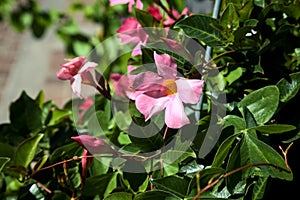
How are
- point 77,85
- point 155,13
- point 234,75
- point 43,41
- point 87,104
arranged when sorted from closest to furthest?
point 77,85 → point 234,75 → point 155,13 → point 87,104 → point 43,41

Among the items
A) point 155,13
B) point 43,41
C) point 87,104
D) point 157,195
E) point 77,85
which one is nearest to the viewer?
point 157,195

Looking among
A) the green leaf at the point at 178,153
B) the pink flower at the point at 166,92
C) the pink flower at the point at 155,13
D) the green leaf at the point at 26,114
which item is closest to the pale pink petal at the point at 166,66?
the pink flower at the point at 166,92

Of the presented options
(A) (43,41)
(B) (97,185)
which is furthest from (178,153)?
(A) (43,41)

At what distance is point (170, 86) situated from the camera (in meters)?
0.89

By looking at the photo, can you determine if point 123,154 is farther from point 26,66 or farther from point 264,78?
point 26,66

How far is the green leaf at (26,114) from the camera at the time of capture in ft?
4.14

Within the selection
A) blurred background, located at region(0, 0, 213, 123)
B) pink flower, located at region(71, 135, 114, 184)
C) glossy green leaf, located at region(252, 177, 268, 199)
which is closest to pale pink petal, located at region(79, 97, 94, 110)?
pink flower, located at region(71, 135, 114, 184)

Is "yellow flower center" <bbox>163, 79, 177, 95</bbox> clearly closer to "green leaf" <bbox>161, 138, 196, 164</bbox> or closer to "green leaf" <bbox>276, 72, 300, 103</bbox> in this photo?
"green leaf" <bbox>161, 138, 196, 164</bbox>

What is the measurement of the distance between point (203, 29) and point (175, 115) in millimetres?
186

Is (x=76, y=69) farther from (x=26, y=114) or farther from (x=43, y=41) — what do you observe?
(x=43, y=41)

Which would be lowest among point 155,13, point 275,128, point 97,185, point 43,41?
point 43,41

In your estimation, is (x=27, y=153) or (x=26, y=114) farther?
(x=26, y=114)

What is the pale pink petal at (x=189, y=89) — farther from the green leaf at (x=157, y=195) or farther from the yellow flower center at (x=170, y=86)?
the green leaf at (x=157, y=195)

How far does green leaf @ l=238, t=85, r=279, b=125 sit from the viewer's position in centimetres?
91
